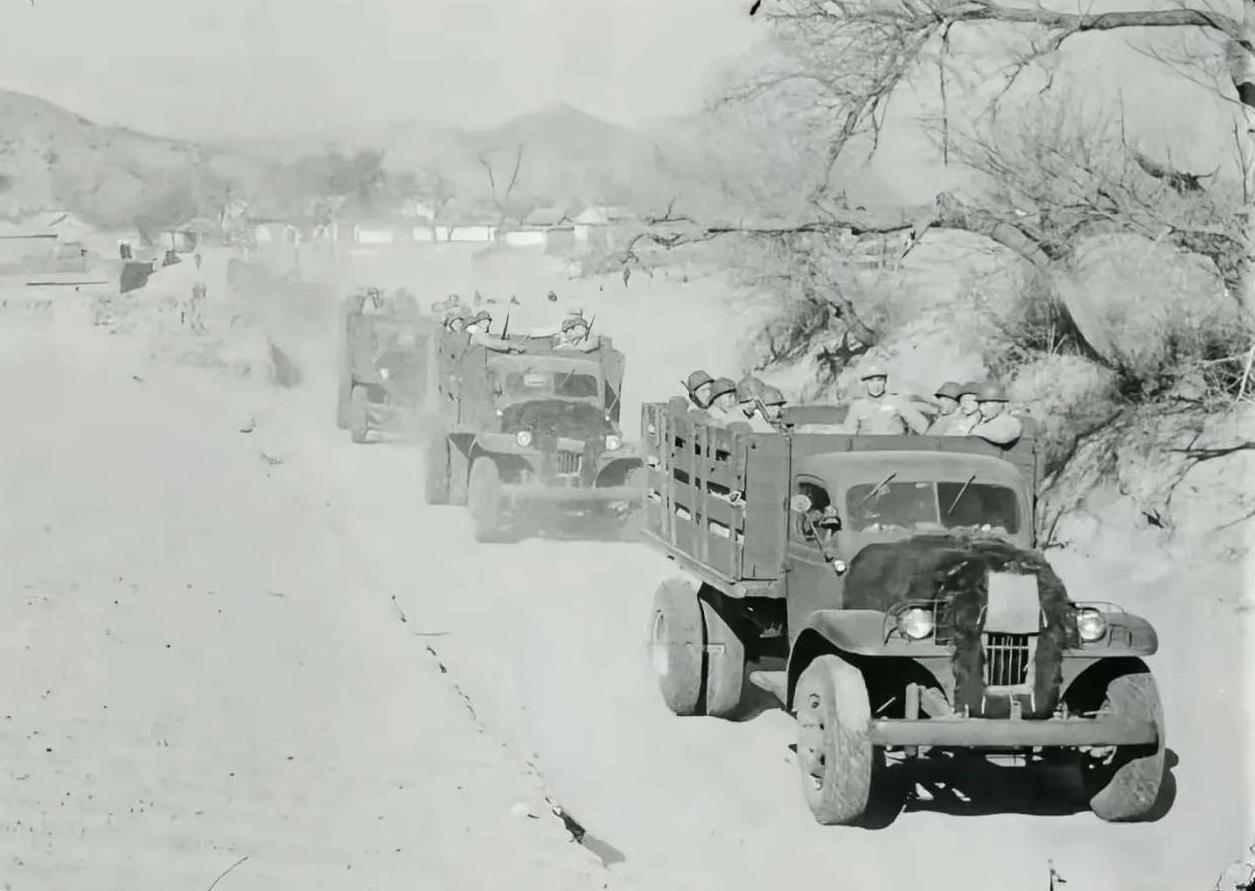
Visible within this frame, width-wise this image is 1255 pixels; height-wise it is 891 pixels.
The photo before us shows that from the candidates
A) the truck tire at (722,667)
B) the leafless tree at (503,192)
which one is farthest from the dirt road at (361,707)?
the leafless tree at (503,192)

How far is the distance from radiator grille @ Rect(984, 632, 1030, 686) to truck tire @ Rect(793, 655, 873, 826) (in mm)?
434

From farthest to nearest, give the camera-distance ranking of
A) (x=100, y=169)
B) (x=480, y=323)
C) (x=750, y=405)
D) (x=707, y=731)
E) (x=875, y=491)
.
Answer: (x=480, y=323)
(x=100, y=169)
(x=750, y=405)
(x=707, y=731)
(x=875, y=491)

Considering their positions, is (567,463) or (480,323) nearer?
(567,463)

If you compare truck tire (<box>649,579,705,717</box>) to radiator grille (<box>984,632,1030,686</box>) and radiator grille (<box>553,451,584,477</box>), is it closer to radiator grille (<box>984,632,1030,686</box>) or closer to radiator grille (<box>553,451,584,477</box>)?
radiator grille (<box>984,632,1030,686</box>)

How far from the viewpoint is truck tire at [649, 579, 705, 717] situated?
6.51m

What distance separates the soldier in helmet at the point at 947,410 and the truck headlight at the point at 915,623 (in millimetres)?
1195

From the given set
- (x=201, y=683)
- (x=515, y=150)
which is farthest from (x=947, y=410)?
(x=201, y=683)

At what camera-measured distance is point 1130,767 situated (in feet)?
18.0

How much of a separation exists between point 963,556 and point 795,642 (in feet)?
2.46

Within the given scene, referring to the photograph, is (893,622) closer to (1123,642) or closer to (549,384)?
(1123,642)

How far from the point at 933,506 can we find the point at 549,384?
4165 mm

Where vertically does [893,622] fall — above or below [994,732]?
above

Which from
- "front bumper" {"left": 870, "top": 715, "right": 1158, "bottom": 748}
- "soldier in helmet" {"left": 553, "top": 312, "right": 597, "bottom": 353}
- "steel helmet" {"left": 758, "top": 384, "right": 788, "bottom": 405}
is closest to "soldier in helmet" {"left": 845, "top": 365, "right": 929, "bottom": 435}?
"steel helmet" {"left": 758, "top": 384, "right": 788, "bottom": 405}

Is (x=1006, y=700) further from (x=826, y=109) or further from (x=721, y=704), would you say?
(x=826, y=109)
